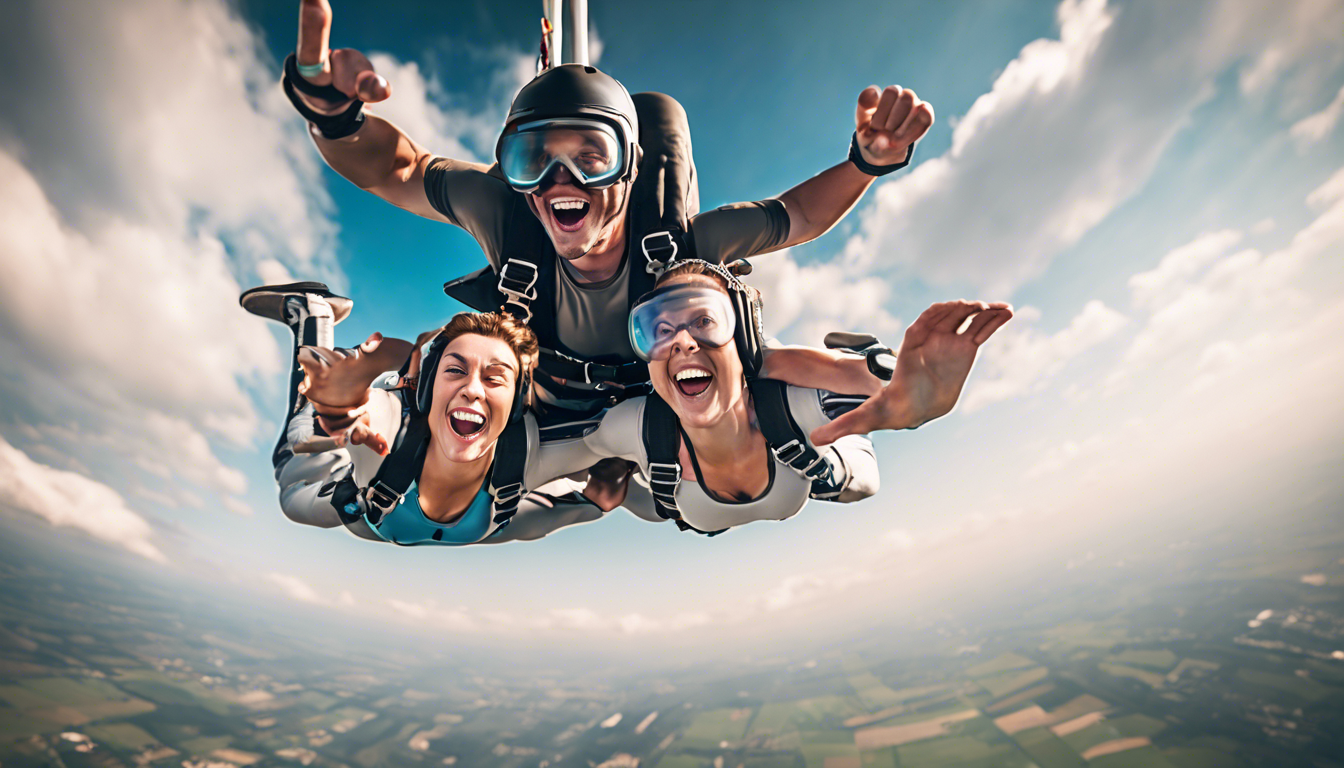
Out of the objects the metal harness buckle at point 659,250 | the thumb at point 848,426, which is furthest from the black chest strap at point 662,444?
the thumb at point 848,426

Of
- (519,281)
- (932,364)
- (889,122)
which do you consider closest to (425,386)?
(519,281)

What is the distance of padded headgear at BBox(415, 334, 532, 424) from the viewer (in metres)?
3.18

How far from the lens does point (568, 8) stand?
5.73 m

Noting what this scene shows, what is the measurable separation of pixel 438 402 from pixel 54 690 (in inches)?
4491

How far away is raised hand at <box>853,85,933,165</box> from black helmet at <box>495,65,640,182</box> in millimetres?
1309

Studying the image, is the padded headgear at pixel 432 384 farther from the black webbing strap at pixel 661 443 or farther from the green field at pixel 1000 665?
the green field at pixel 1000 665

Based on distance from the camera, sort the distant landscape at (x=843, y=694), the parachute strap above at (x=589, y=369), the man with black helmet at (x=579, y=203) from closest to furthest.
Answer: the man with black helmet at (x=579, y=203) < the parachute strap above at (x=589, y=369) < the distant landscape at (x=843, y=694)

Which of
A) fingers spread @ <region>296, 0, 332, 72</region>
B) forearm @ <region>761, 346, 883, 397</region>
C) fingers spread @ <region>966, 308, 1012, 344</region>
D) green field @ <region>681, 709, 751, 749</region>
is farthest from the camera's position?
green field @ <region>681, 709, 751, 749</region>

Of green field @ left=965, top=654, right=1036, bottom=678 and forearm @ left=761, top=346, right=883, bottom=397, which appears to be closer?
forearm @ left=761, top=346, right=883, bottom=397

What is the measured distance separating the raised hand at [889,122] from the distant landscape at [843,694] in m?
56.7

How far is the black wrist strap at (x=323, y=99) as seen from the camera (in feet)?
7.13

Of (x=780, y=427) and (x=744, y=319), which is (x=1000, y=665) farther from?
(x=744, y=319)

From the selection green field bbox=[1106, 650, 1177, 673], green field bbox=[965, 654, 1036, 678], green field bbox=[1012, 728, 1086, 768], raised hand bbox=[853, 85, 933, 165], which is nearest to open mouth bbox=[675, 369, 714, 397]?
raised hand bbox=[853, 85, 933, 165]

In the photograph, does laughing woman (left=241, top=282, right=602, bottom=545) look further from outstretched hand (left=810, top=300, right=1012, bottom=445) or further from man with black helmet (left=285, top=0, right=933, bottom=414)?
outstretched hand (left=810, top=300, right=1012, bottom=445)
